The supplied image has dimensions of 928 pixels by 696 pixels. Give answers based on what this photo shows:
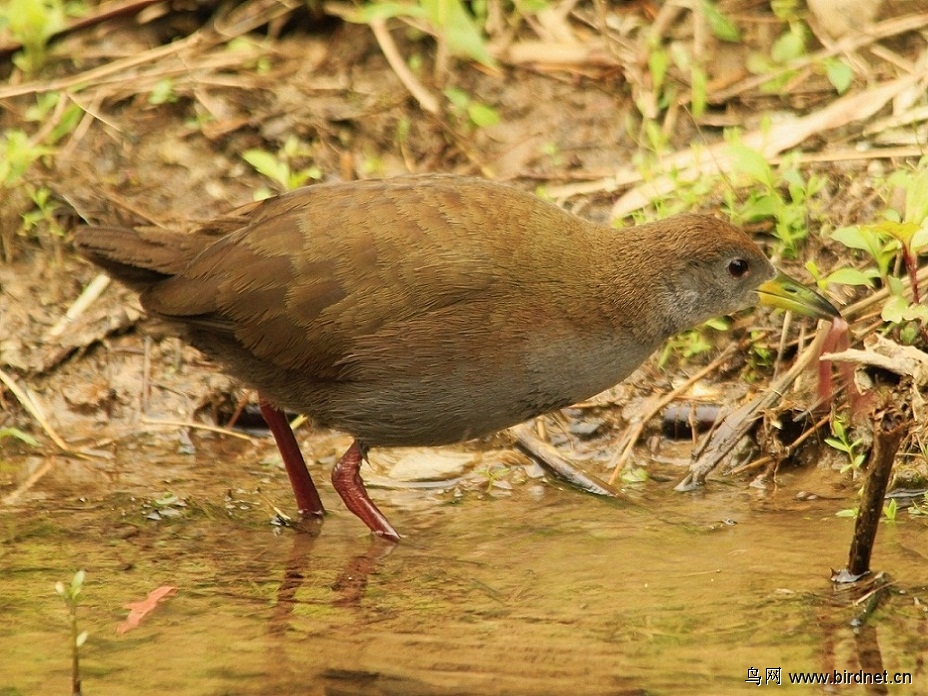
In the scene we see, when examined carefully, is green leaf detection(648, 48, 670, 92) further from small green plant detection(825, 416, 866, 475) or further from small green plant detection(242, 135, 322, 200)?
small green plant detection(825, 416, 866, 475)

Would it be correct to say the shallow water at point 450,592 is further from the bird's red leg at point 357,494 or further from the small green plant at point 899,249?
the small green plant at point 899,249

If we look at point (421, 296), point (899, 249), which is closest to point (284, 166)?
point (421, 296)

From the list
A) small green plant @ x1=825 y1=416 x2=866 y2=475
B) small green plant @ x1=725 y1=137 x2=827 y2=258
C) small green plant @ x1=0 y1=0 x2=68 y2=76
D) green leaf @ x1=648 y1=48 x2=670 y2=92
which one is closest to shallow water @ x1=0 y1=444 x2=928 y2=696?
small green plant @ x1=825 y1=416 x2=866 y2=475

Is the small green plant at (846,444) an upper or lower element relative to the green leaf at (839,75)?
lower

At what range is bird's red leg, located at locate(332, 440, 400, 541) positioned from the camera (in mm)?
4523

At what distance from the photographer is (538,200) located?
458cm

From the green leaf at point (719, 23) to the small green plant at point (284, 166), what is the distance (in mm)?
1892

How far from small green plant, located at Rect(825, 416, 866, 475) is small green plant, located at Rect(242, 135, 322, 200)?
95.6 inches

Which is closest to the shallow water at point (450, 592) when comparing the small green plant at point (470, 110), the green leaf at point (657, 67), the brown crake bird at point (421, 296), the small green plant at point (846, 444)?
the small green plant at point (846, 444)

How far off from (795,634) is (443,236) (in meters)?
1.59

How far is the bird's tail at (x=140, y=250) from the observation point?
15.0 ft

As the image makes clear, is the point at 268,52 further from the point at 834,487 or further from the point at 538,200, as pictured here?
the point at 834,487

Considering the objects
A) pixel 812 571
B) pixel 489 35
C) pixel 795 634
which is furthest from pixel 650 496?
pixel 489 35

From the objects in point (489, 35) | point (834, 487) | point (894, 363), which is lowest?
point (834, 487)
